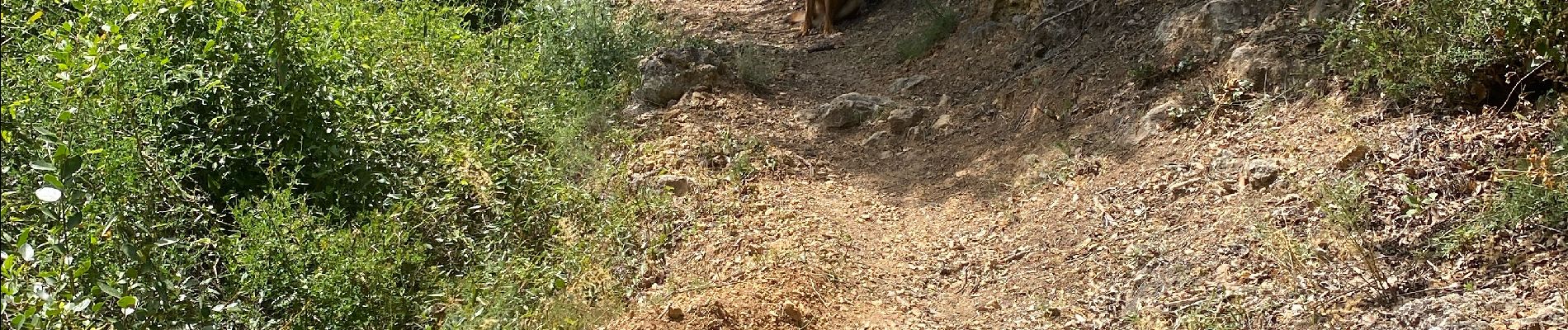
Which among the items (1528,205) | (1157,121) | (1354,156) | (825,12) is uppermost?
(1528,205)

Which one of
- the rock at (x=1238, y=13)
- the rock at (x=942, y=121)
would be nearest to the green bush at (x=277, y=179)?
the rock at (x=942, y=121)

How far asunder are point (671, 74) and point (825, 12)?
2355 mm

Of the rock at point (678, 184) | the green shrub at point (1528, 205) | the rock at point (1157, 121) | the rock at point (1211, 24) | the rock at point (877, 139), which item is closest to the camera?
the green shrub at point (1528, 205)

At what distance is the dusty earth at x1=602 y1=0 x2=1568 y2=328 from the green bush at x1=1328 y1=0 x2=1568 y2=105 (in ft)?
0.37

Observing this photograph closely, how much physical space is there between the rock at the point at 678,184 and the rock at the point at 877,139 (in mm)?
1173

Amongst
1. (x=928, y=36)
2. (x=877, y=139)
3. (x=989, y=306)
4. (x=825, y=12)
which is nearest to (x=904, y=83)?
(x=928, y=36)

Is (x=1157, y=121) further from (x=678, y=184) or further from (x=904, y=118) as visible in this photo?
(x=678, y=184)

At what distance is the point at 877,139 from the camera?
648 centimetres

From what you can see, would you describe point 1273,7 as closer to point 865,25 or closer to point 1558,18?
point 1558,18

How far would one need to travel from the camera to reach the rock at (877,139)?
6469 millimetres

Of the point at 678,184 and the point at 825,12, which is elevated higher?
the point at 678,184

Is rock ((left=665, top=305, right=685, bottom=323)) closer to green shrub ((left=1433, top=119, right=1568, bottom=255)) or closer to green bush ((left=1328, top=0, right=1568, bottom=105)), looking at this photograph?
green shrub ((left=1433, top=119, right=1568, bottom=255))

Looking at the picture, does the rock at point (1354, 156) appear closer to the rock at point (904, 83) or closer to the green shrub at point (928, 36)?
the rock at point (904, 83)

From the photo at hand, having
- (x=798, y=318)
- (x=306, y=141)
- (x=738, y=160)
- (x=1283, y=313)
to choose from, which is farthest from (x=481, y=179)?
(x=1283, y=313)
